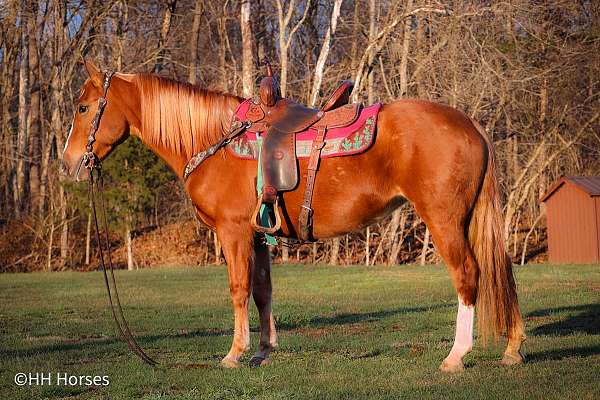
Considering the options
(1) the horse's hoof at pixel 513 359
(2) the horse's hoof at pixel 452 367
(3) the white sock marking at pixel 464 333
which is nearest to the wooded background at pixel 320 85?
(1) the horse's hoof at pixel 513 359

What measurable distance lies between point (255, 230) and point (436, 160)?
61.5 inches

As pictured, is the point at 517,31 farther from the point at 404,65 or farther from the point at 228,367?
the point at 228,367

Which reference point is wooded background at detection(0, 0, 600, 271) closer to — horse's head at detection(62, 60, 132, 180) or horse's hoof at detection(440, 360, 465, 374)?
horse's head at detection(62, 60, 132, 180)

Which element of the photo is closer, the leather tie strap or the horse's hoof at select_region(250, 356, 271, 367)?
the leather tie strap

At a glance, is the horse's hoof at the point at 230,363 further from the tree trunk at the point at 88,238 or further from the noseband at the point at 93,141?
the tree trunk at the point at 88,238

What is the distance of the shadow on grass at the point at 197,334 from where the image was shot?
24.6 feet

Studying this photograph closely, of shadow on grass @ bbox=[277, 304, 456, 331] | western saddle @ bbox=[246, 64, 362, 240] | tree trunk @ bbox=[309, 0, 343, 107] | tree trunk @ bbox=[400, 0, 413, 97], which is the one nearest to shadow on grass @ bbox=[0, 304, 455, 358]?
shadow on grass @ bbox=[277, 304, 456, 331]

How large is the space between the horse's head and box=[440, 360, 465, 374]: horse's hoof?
11.1 ft

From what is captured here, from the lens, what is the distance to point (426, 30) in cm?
2233

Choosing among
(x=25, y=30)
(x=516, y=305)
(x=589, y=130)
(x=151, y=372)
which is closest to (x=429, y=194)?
(x=516, y=305)

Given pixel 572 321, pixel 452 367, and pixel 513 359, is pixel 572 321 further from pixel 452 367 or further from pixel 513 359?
pixel 452 367

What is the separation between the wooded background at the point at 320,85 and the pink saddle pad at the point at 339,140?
14503 mm

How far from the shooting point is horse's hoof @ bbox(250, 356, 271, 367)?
20.4 feet

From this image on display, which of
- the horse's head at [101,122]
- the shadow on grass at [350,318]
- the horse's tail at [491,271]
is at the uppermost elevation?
the horse's head at [101,122]
